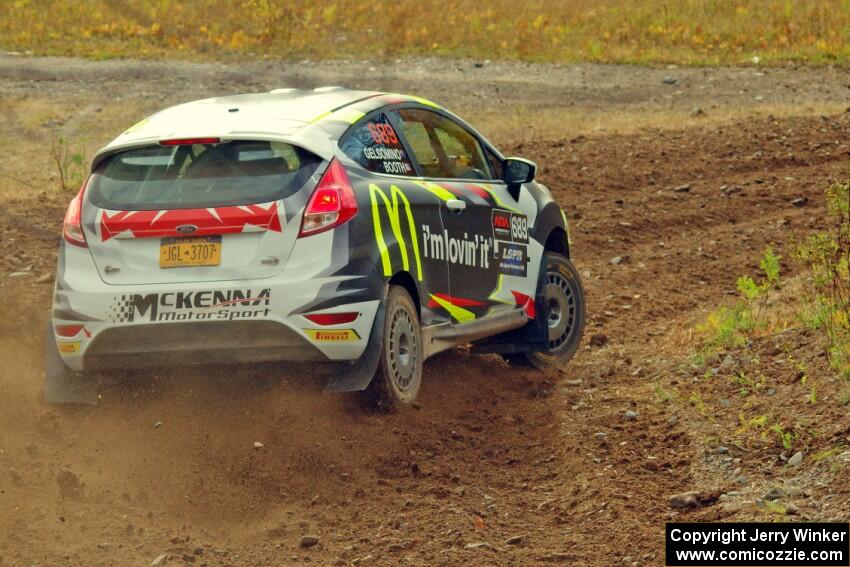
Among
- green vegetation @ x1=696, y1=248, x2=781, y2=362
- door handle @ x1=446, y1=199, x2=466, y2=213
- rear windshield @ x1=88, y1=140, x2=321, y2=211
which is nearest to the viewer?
rear windshield @ x1=88, y1=140, x2=321, y2=211

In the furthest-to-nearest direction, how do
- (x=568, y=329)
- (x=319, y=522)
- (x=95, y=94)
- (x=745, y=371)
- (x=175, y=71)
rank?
(x=175, y=71), (x=95, y=94), (x=568, y=329), (x=745, y=371), (x=319, y=522)

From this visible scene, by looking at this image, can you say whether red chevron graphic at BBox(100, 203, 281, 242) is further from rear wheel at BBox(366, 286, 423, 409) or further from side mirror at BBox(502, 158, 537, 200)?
side mirror at BBox(502, 158, 537, 200)

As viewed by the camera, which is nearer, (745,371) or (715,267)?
(745,371)

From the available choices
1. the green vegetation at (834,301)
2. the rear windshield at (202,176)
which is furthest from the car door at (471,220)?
the green vegetation at (834,301)

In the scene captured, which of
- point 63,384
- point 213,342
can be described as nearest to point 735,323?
point 213,342

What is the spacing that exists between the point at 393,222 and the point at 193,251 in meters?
1.07

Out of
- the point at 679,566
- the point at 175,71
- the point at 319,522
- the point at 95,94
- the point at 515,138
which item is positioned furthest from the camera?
the point at 175,71

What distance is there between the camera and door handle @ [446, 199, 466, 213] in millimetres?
8242

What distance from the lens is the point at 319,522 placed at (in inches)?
263

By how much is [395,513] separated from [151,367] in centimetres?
150

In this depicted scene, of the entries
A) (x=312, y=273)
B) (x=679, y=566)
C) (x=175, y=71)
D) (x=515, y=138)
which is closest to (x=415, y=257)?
(x=312, y=273)

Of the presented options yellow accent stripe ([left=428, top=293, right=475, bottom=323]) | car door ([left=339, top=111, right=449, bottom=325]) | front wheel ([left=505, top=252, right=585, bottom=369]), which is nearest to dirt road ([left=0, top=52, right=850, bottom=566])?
front wheel ([left=505, top=252, right=585, bottom=369])

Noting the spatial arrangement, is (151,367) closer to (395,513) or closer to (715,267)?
(395,513)

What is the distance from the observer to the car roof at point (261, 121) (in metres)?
7.30
